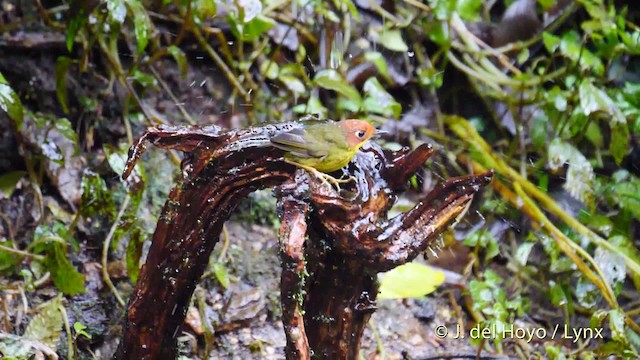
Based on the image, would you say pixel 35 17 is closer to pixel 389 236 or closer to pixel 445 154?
pixel 445 154

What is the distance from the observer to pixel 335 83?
239cm

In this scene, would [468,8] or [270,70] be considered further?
[468,8]

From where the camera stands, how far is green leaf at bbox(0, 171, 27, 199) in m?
2.11

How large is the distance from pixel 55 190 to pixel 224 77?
0.78 m

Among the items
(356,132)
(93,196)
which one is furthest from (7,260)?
(356,132)

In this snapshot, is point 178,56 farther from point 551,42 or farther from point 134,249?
point 551,42

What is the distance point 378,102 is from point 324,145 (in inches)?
50.5

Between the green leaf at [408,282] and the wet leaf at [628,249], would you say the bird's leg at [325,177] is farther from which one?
the wet leaf at [628,249]

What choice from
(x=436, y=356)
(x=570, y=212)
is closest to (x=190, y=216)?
(x=436, y=356)

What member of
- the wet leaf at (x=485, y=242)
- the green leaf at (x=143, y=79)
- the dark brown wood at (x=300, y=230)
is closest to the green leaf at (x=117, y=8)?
the green leaf at (x=143, y=79)

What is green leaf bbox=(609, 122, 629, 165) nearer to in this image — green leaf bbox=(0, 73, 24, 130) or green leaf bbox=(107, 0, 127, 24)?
green leaf bbox=(107, 0, 127, 24)

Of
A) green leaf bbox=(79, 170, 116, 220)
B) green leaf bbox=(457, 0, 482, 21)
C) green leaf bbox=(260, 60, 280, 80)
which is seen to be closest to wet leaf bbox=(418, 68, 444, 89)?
green leaf bbox=(457, 0, 482, 21)

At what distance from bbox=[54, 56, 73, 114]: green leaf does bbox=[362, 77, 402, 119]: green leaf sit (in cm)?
103

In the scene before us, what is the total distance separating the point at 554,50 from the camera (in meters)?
2.81
